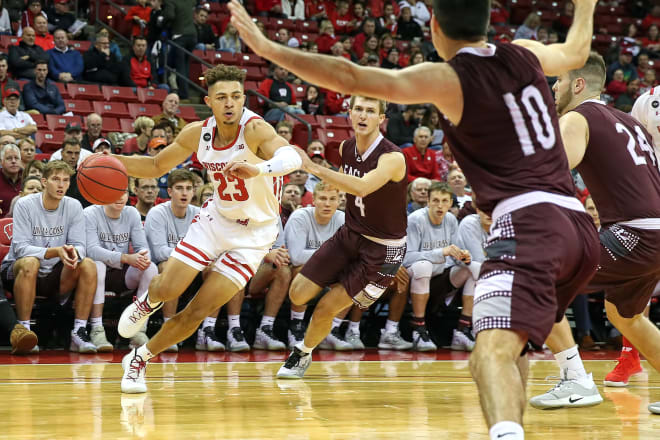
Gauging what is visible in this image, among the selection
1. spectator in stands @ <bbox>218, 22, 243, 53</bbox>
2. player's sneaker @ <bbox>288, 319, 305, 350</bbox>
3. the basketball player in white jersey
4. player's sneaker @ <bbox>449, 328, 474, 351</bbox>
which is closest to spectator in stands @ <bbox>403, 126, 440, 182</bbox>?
player's sneaker @ <bbox>449, 328, 474, 351</bbox>

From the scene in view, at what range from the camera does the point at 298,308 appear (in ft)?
28.6

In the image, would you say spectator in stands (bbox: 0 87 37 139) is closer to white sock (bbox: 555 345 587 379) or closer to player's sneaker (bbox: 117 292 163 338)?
player's sneaker (bbox: 117 292 163 338)

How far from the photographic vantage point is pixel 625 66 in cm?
1823

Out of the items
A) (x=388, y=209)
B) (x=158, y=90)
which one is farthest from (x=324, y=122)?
(x=388, y=209)

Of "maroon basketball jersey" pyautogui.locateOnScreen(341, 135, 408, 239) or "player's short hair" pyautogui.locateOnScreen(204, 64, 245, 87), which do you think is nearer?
"player's short hair" pyautogui.locateOnScreen(204, 64, 245, 87)

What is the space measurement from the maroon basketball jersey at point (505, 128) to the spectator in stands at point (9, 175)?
697 centimetres

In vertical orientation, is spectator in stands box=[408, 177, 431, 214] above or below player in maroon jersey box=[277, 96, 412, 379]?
below

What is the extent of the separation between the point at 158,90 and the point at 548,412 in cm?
996

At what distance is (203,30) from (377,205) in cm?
1022

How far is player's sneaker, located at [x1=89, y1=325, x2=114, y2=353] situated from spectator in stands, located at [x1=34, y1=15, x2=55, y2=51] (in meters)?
6.70

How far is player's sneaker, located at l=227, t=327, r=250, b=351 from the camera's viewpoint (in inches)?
330

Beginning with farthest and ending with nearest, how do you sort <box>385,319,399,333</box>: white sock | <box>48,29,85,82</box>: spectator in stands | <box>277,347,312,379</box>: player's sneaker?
<box>48,29,85,82</box>: spectator in stands → <box>385,319,399,333</box>: white sock → <box>277,347,312,379</box>: player's sneaker

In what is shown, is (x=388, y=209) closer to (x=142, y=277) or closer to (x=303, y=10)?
(x=142, y=277)

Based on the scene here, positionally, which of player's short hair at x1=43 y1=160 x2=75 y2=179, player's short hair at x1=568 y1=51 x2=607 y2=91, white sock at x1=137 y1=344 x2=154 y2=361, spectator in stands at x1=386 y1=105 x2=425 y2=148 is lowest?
spectator in stands at x1=386 y1=105 x2=425 y2=148
